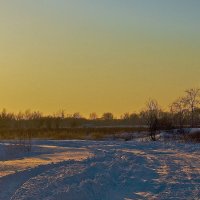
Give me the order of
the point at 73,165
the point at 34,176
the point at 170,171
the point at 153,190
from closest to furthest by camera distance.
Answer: the point at 153,190 → the point at 34,176 → the point at 170,171 → the point at 73,165

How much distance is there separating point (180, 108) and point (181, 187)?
80.1m

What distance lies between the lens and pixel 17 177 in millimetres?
14461

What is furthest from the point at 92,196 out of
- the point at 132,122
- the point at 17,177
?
the point at 132,122

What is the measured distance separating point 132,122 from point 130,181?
587 feet

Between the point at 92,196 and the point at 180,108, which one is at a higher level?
the point at 180,108

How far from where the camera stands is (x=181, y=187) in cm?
1291

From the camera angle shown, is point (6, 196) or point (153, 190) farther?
point (153, 190)

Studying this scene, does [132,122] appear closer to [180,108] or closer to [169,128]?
[180,108]

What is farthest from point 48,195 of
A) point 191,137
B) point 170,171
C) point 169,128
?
point 169,128

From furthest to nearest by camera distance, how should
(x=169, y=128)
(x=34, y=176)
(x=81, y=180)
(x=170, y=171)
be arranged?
(x=169, y=128), (x=170, y=171), (x=34, y=176), (x=81, y=180)

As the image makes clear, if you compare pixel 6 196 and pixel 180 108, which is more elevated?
pixel 180 108

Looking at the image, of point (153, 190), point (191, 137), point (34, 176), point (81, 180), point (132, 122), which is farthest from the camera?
point (132, 122)

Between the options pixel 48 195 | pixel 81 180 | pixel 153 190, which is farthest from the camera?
pixel 81 180

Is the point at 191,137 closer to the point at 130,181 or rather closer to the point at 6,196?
the point at 130,181
